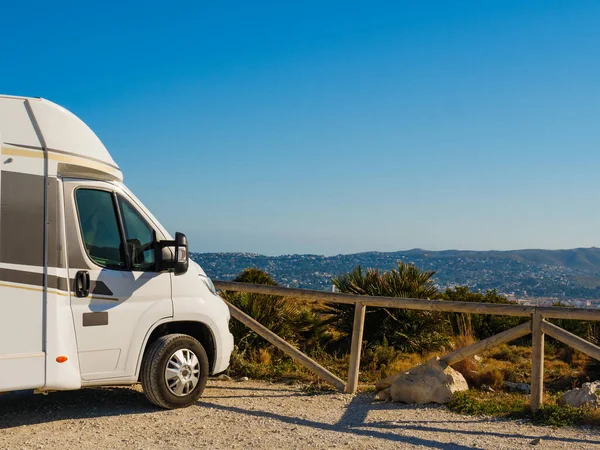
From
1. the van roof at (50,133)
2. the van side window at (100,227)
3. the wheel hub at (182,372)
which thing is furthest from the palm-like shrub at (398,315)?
the van roof at (50,133)

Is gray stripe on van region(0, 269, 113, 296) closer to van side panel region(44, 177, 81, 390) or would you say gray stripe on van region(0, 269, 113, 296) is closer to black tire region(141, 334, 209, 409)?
van side panel region(44, 177, 81, 390)

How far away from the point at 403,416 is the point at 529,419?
130cm

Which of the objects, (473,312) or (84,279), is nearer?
(84,279)

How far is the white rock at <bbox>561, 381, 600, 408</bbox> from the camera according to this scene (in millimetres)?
6922

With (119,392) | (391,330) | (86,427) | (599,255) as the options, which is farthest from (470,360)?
(599,255)

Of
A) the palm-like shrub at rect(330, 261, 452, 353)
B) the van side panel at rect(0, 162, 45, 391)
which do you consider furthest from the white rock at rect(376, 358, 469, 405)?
the van side panel at rect(0, 162, 45, 391)

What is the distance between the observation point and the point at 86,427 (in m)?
6.21

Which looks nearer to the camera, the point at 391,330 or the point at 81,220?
the point at 81,220

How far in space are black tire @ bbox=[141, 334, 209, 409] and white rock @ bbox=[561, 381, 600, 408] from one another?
411 cm

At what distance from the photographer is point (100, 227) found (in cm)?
642

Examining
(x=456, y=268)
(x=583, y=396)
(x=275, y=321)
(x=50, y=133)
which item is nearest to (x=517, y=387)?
(x=583, y=396)

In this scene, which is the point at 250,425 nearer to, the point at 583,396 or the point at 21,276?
the point at 21,276

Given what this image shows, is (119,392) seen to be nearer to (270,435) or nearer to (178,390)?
(178,390)

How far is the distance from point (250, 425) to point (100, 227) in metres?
2.47
